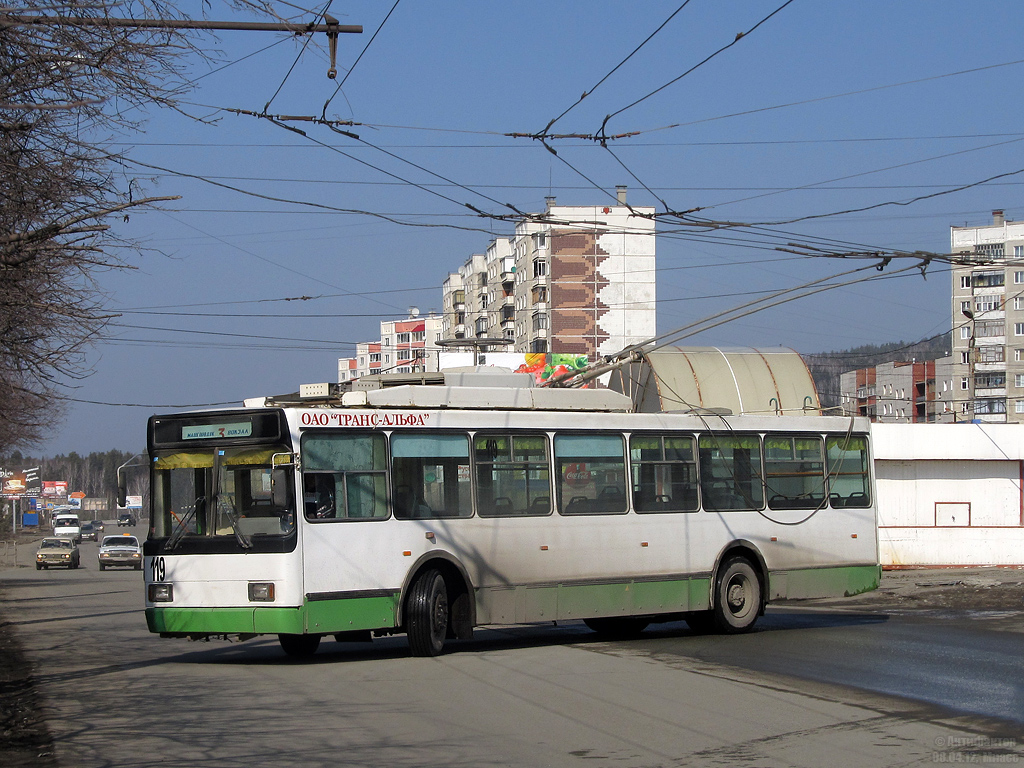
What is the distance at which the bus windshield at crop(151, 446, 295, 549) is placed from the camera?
41.4ft

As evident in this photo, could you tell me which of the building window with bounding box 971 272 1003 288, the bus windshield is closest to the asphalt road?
the bus windshield

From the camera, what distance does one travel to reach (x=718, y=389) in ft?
76.7

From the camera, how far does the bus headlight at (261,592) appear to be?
1240 cm

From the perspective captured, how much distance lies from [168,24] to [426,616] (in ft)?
22.6

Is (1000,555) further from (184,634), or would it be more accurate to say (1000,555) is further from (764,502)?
(184,634)

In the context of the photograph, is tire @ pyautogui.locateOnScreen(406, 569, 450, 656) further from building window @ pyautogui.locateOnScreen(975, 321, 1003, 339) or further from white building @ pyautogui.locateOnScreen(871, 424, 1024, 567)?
building window @ pyautogui.locateOnScreen(975, 321, 1003, 339)

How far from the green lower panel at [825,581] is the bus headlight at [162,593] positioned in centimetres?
799

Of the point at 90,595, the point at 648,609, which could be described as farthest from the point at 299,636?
the point at 90,595

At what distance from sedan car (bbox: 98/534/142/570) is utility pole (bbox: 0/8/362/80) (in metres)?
41.9

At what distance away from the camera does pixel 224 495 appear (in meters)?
12.9

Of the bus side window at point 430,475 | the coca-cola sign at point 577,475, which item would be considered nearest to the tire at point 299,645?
the bus side window at point 430,475

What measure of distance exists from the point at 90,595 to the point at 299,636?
61.8 ft

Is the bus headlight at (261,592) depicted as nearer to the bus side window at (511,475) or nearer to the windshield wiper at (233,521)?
the windshield wiper at (233,521)

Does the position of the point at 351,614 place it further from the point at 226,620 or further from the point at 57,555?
the point at 57,555
